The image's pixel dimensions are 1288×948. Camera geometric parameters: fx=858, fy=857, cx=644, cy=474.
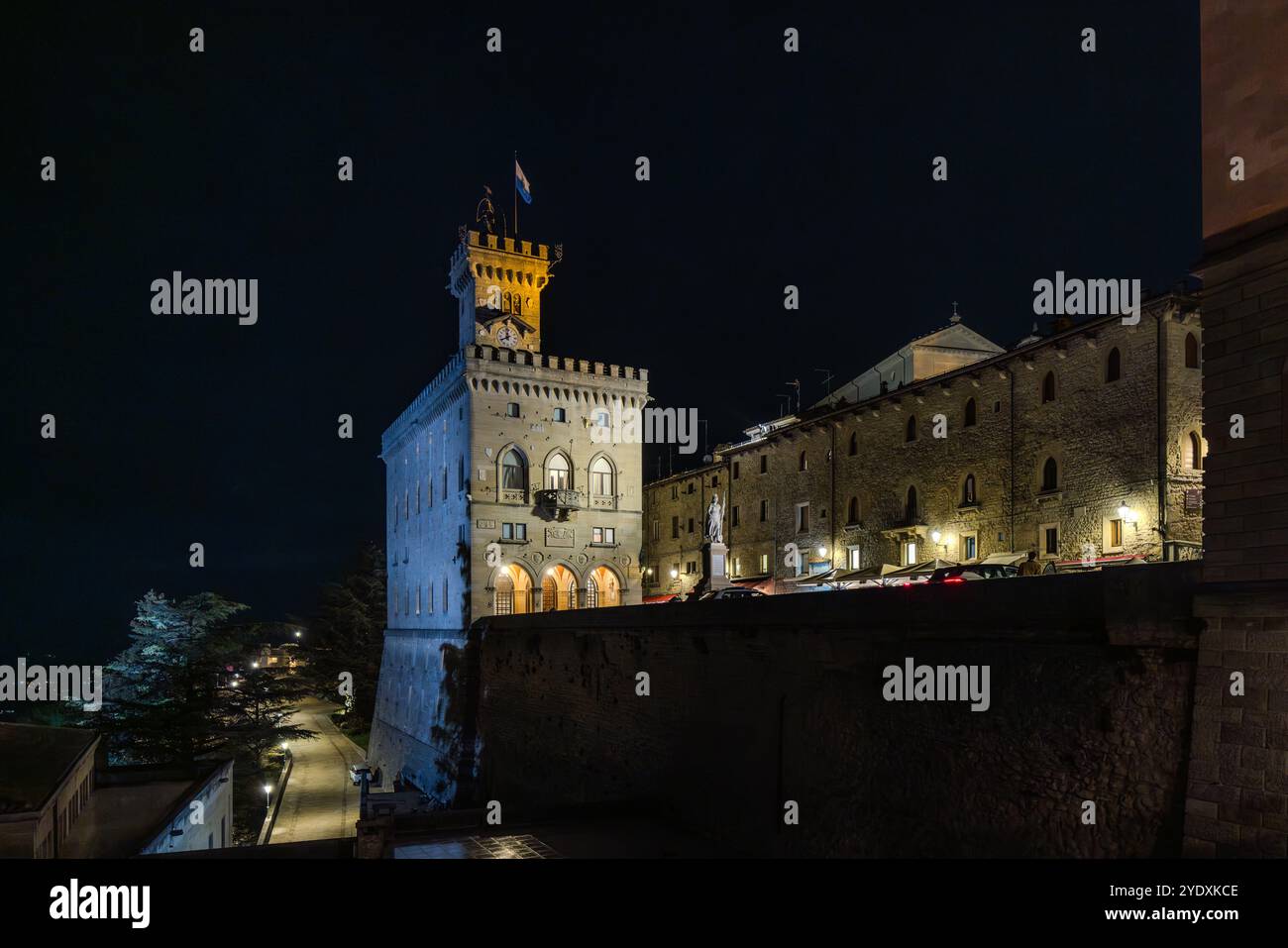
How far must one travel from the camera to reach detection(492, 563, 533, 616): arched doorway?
35.3m

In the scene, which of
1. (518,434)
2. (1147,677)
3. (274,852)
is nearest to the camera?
(1147,677)

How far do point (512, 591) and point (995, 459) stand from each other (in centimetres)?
1951

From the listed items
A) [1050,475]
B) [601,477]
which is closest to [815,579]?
[1050,475]

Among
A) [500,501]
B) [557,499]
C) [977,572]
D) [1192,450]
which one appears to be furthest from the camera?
[557,499]

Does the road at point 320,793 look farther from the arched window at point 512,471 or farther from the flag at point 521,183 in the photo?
the flag at point 521,183

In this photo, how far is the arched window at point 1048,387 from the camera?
25.4m

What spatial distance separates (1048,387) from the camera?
25.6 metres

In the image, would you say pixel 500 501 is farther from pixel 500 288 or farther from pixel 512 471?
pixel 500 288

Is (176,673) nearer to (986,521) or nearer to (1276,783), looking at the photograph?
(986,521)

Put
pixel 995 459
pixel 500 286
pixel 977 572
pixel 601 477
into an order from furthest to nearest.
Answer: pixel 500 286
pixel 601 477
pixel 995 459
pixel 977 572

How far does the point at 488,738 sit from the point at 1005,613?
23.1 metres
